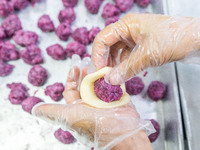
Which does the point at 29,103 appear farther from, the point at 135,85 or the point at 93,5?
the point at 93,5

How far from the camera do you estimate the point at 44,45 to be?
228 centimetres

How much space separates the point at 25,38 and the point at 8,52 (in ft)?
0.75

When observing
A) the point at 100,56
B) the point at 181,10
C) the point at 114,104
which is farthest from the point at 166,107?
the point at 181,10

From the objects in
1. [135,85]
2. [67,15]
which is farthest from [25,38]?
[135,85]

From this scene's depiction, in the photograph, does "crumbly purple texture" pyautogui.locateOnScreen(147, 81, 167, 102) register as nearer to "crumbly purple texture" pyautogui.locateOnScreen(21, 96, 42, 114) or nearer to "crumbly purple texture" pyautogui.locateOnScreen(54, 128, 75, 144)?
"crumbly purple texture" pyautogui.locateOnScreen(54, 128, 75, 144)

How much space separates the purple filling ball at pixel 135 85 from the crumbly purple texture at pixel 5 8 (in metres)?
1.56

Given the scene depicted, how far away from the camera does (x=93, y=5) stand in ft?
7.50

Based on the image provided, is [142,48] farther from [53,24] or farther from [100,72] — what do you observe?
[53,24]

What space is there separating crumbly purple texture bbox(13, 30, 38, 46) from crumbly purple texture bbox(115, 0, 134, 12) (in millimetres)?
1010

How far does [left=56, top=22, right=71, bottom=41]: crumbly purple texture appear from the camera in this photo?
7.18 ft

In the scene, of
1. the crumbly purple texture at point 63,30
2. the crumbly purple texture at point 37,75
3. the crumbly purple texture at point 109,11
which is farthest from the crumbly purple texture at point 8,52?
the crumbly purple texture at point 109,11

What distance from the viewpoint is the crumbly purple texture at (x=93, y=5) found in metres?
2.29

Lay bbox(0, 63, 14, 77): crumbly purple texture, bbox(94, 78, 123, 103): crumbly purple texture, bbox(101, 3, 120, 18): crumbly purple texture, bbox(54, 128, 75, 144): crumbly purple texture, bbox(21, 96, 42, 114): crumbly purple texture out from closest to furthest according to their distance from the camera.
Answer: bbox(94, 78, 123, 103): crumbly purple texture, bbox(54, 128, 75, 144): crumbly purple texture, bbox(21, 96, 42, 114): crumbly purple texture, bbox(0, 63, 14, 77): crumbly purple texture, bbox(101, 3, 120, 18): crumbly purple texture

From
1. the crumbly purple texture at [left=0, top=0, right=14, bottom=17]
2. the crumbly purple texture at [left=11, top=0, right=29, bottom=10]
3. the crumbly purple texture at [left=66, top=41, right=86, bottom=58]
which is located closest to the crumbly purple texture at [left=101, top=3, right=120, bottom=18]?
the crumbly purple texture at [left=66, top=41, right=86, bottom=58]
